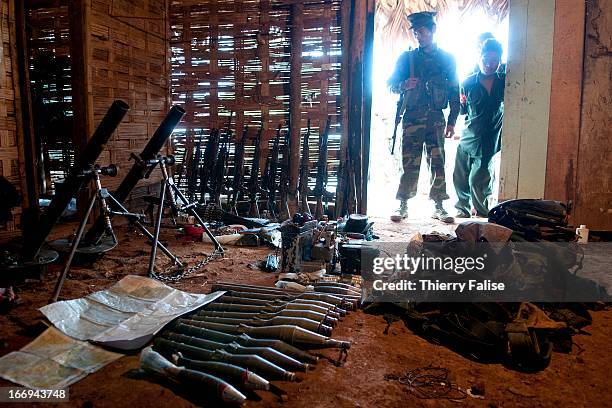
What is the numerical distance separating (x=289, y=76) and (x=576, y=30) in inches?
163

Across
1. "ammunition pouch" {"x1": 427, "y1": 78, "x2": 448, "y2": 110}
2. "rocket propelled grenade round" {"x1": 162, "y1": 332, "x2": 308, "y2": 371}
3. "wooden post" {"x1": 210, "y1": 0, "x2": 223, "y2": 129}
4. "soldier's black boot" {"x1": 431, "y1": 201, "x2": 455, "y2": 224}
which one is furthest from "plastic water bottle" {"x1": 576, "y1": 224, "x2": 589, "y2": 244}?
"wooden post" {"x1": 210, "y1": 0, "x2": 223, "y2": 129}

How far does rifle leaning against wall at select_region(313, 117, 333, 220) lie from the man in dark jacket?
7.39 ft

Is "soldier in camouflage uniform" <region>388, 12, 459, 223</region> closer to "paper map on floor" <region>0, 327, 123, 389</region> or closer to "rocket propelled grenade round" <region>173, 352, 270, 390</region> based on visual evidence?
"rocket propelled grenade round" <region>173, 352, 270, 390</region>

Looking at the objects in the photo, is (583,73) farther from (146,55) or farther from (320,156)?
(146,55)

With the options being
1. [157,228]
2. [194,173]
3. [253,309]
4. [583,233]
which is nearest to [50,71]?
[194,173]

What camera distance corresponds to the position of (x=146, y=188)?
7531 mm

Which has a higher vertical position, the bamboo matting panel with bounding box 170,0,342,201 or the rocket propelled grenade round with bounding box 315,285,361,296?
the bamboo matting panel with bounding box 170,0,342,201

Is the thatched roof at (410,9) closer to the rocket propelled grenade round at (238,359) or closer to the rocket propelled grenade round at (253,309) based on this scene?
the rocket propelled grenade round at (253,309)

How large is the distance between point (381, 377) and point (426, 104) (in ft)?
17.8

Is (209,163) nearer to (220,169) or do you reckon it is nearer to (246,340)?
(220,169)

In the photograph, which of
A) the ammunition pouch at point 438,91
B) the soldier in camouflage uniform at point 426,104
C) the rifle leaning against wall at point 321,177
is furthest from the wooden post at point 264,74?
the ammunition pouch at point 438,91

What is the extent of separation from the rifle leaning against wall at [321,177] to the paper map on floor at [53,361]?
4749mm

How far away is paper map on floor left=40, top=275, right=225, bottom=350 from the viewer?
9.52ft

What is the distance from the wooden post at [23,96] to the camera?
5.26 meters
